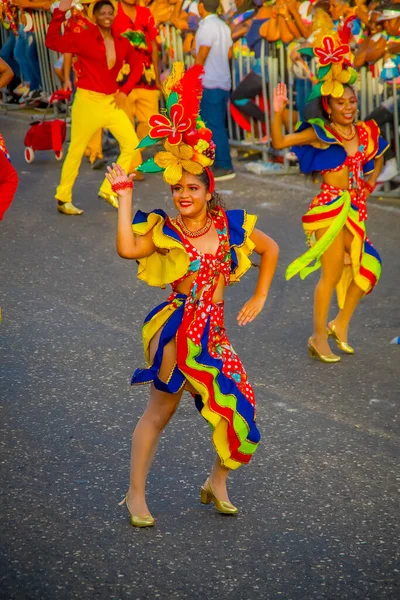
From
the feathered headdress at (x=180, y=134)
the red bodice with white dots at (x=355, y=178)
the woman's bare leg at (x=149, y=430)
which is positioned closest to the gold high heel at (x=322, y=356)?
the red bodice with white dots at (x=355, y=178)

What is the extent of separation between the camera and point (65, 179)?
33.9 ft

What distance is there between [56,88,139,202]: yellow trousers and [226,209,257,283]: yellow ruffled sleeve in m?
5.70

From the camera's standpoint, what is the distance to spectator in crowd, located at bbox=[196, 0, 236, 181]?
11.5m

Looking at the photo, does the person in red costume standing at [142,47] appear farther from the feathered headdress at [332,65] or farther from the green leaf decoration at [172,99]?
the green leaf decoration at [172,99]

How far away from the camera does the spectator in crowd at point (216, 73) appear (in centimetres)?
1155

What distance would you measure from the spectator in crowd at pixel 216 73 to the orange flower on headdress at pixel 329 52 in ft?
15.7

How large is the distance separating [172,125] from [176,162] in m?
0.15

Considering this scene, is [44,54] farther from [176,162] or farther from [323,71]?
[176,162]

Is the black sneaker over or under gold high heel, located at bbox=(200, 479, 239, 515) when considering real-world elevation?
under

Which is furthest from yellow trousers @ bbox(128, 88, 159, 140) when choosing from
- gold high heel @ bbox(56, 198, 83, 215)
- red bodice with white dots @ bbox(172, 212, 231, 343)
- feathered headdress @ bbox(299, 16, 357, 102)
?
red bodice with white dots @ bbox(172, 212, 231, 343)

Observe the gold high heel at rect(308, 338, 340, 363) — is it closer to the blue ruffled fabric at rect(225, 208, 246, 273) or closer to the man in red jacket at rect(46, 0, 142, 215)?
the blue ruffled fabric at rect(225, 208, 246, 273)

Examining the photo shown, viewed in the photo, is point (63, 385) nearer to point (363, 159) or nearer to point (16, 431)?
point (16, 431)

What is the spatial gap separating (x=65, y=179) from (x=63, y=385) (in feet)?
14.3

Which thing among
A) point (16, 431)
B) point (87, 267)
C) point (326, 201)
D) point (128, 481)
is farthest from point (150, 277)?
point (87, 267)
